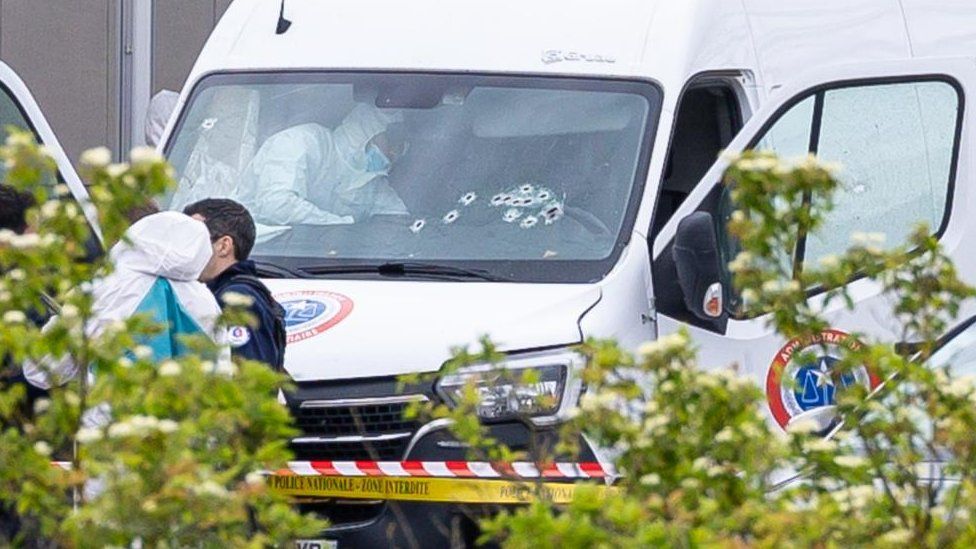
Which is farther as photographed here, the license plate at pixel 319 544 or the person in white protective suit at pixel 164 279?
the license plate at pixel 319 544

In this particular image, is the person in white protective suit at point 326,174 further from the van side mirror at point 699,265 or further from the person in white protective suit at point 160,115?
the person in white protective suit at point 160,115

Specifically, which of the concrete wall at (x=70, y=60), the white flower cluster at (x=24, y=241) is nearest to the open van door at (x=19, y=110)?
the white flower cluster at (x=24, y=241)

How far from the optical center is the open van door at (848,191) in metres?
6.51

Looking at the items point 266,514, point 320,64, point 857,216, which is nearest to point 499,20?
point 320,64

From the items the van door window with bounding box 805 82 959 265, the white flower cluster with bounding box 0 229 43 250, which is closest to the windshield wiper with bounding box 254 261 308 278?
the van door window with bounding box 805 82 959 265

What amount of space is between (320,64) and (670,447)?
4.22 m

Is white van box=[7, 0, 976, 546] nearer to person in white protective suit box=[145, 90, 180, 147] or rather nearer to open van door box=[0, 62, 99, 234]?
open van door box=[0, 62, 99, 234]

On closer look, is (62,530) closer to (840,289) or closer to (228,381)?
(228,381)

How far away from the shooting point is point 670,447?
3.29 m

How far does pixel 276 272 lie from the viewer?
6688 millimetres

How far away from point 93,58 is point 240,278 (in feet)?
28.5

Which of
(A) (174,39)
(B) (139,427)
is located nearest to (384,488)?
(B) (139,427)

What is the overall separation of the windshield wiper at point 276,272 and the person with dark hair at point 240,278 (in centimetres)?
23

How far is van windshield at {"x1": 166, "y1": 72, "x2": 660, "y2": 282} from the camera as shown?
264 inches
